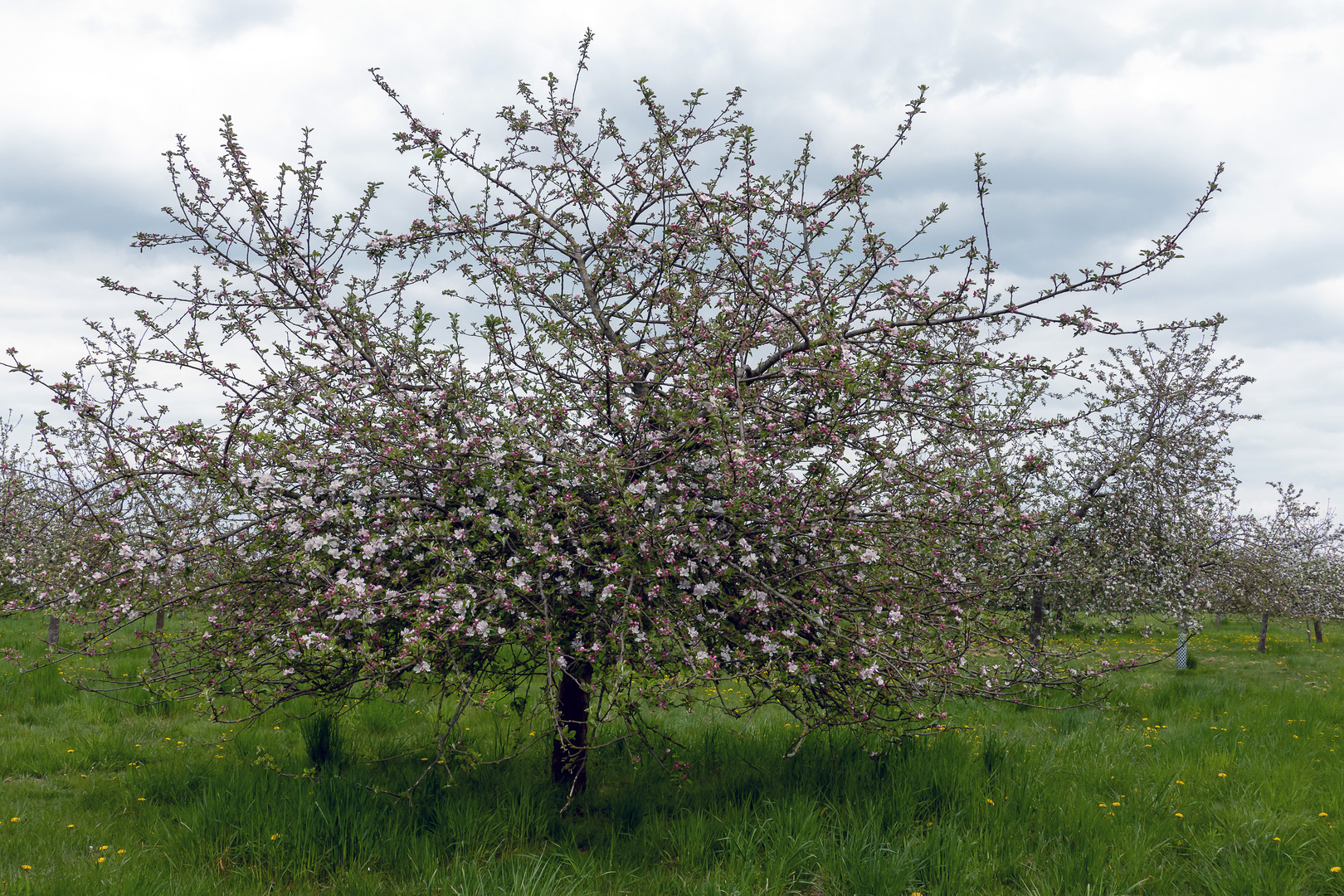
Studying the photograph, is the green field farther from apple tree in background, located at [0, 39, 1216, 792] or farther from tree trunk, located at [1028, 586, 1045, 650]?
tree trunk, located at [1028, 586, 1045, 650]

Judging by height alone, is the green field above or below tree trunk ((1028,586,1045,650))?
below

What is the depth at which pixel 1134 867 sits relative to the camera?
4805 millimetres

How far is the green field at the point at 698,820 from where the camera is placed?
4598mm

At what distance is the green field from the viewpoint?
460cm

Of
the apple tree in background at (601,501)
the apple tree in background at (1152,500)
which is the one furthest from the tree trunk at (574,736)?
the apple tree in background at (1152,500)

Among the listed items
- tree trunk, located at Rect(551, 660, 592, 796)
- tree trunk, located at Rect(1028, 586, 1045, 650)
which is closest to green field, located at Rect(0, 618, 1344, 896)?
tree trunk, located at Rect(551, 660, 592, 796)

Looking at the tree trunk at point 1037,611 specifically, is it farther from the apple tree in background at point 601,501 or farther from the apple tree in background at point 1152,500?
the apple tree in background at point 601,501

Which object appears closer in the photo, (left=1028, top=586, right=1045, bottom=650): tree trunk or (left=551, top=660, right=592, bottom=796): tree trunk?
(left=551, top=660, right=592, bottom=796): tree trunk

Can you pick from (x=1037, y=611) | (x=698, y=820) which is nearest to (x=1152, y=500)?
(x=1037, y=611)

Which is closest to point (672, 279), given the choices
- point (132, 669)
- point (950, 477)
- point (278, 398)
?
point (950, 477)

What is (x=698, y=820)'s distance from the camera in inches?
200

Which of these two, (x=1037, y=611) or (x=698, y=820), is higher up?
(x=1037, y=611)

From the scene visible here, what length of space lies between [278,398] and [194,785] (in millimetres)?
3177

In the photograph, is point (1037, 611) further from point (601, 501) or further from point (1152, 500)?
point (601, 501)
